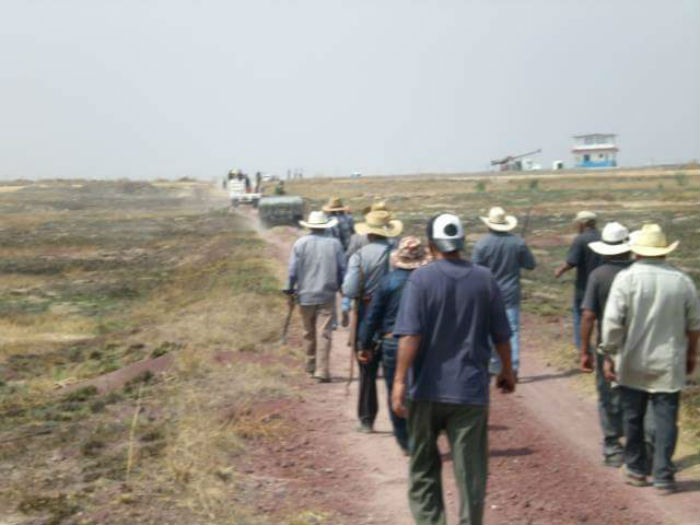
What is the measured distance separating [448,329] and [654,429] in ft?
8.20

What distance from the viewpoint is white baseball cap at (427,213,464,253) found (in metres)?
5.77

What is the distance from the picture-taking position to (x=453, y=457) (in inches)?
224

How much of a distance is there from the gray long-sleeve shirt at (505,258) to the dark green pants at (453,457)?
15.8 feet

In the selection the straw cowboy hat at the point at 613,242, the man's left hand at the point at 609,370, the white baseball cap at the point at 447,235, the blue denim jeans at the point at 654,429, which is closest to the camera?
the white baseball cap at the point at 447,235

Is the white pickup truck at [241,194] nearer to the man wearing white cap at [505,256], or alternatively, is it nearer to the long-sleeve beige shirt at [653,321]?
the man wearing white cap at [505,256]

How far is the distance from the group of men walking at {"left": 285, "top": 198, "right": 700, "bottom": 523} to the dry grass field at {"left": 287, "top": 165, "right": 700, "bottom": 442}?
4.42 ft

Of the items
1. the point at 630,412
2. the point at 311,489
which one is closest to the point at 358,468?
the point at 311,489

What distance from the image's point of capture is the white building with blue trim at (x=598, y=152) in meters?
120

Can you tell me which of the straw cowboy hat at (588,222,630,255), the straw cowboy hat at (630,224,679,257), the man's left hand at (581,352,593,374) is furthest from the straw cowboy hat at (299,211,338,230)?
the straw cowboy hat at (630,224,679,257)

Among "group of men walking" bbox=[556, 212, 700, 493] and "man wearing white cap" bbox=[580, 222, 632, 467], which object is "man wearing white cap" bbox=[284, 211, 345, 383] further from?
"group of men walking" bbox=[556, 212, 700, 493]

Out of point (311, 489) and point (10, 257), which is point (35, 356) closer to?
point (311, 489)

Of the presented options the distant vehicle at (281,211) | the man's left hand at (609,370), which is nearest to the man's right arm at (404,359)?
the man's left hand at (609,370)

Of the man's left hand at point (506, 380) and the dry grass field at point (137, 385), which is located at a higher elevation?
the man's left hand at point (506, 380)

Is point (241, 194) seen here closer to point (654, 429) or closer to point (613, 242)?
point (613, 242)
